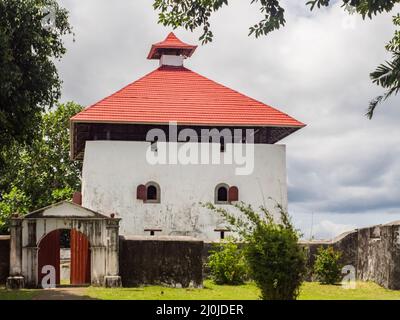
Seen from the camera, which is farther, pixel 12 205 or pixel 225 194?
pixel 12 205

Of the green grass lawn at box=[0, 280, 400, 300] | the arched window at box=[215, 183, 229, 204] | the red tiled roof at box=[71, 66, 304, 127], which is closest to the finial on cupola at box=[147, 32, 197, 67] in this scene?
the red tiled roof at box=[71, 66, 304, 127]

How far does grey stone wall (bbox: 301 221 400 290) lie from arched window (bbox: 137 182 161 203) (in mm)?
6734

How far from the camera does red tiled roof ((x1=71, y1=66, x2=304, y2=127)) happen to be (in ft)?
100

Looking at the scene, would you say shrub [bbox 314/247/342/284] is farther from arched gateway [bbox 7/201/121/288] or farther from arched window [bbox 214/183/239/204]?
arched gateway [bbox 7/201/121/288]

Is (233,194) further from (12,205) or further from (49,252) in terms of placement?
(12,205)

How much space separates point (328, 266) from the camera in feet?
82.4

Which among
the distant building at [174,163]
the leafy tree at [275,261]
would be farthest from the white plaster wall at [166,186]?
the leafy tree at [275,261]

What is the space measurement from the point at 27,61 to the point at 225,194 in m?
13.0

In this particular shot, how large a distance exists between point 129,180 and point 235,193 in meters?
4.08

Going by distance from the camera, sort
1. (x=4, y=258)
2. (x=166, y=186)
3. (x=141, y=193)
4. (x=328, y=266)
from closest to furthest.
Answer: (x=4, y=258)
(x=328, y=266)
(x=141, y=193)
(x=166, y=186)

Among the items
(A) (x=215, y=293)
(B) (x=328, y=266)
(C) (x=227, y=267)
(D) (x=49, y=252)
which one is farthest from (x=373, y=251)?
(D) (x=49, y=252)

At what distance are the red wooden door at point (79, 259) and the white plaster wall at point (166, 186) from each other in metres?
2.82

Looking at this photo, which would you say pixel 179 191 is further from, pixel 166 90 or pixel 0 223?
pixel 0 223
